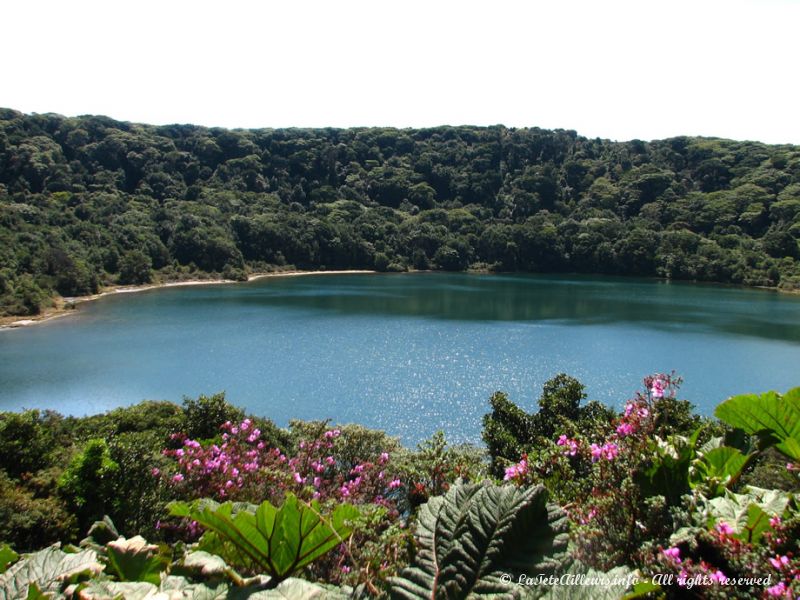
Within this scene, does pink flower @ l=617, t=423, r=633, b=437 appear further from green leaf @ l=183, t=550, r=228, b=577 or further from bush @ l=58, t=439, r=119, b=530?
bush @ l=58, t=439, r=119, b=530

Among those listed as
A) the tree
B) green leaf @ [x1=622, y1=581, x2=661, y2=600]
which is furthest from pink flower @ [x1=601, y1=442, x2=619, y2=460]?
the tree

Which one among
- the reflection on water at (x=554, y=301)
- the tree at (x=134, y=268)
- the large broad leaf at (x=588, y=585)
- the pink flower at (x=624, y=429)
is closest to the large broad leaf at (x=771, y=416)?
the pink flower at (x=624, y=429)

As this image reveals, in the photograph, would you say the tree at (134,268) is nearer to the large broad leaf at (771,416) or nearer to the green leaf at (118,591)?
the green leaf at (118,591)

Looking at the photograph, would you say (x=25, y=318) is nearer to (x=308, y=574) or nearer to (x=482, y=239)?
(x=308, y=574)

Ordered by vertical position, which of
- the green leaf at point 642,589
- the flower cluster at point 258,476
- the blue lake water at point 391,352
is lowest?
the blue lake water at point 391,352

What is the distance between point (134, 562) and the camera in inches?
93.4

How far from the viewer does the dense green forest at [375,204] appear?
271 feet

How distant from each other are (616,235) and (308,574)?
111m

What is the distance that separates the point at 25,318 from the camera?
50.0 meters

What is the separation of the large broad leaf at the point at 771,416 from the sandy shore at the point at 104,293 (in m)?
55.3

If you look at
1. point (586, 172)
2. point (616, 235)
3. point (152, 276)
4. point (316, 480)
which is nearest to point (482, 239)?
point (616, 235)

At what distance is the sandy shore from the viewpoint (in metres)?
48.7

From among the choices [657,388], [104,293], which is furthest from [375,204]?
[657,388]

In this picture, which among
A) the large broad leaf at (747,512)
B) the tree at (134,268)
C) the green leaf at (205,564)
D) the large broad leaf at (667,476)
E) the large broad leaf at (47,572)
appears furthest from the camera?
the tree at (134,268)
